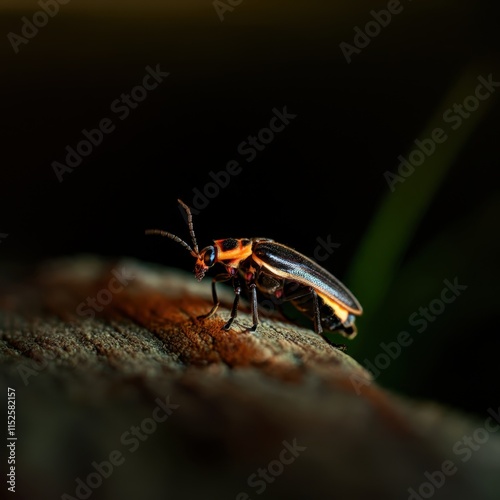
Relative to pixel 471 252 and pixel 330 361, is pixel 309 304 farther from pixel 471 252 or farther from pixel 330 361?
pixel 330 361

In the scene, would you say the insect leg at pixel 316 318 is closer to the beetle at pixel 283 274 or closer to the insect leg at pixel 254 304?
the beetle at pixel 283 274

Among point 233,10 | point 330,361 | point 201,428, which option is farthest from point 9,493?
point 233,10

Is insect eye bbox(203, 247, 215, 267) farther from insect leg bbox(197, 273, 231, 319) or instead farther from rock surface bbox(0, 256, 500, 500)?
rock surface bbox(0, 256, 500, 500)

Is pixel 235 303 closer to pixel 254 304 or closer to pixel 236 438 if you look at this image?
pixel 254 304

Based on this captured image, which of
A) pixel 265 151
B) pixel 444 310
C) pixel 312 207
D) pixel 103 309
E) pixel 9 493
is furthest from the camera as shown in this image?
pixel 265 151

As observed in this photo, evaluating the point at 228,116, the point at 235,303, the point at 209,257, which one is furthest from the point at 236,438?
the point at 228,116

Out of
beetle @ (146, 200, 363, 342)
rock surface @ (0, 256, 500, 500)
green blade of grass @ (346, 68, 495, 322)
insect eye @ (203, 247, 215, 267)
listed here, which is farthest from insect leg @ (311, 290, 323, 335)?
rock surface @ (0, 256, 500, 500)
